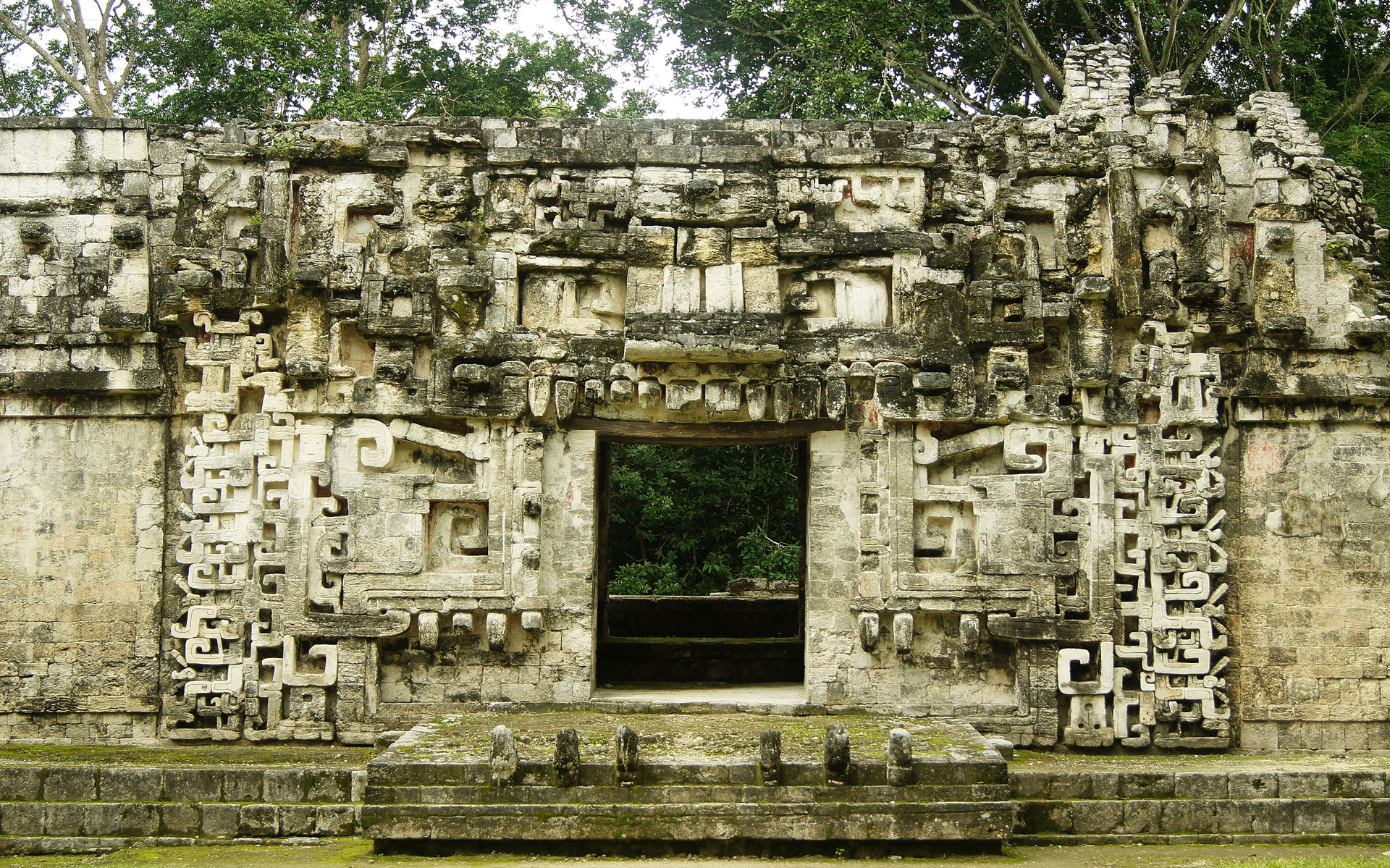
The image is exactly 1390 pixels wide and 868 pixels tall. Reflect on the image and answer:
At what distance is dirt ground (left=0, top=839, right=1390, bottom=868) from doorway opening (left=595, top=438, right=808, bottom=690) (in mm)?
5653

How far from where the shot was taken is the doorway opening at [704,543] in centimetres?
1398

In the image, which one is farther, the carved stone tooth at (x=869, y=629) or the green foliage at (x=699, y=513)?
the green foliage at (x=699, y=513)

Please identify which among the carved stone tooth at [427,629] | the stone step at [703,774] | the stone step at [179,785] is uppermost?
the carved stone tooth at [427,629]

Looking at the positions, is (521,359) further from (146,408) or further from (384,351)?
(146,408)

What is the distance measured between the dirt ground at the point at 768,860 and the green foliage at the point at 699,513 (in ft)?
32.8

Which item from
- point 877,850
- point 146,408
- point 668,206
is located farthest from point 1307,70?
point 146,408

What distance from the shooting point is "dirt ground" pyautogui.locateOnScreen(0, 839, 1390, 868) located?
717cm

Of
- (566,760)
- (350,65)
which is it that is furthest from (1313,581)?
(350,65)

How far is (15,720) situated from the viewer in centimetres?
971

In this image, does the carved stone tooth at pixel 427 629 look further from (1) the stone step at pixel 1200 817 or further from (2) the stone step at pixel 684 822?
(1) the stone step at pixel 1200 817

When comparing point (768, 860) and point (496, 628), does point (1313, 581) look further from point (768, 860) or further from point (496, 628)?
point (496, 628)

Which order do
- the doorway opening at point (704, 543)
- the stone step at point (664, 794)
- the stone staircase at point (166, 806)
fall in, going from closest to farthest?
the stone step at point (664, 794), the stone staircase at point (166, 806), the doorway opening at point (704, 543)

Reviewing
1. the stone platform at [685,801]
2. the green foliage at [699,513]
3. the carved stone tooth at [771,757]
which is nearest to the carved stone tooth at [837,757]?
the stone platform at [685,801]

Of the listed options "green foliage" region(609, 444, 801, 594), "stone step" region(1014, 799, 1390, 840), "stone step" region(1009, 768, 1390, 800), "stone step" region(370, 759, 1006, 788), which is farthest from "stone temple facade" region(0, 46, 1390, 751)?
"green foliage" region(609, 444, 801, 594)
